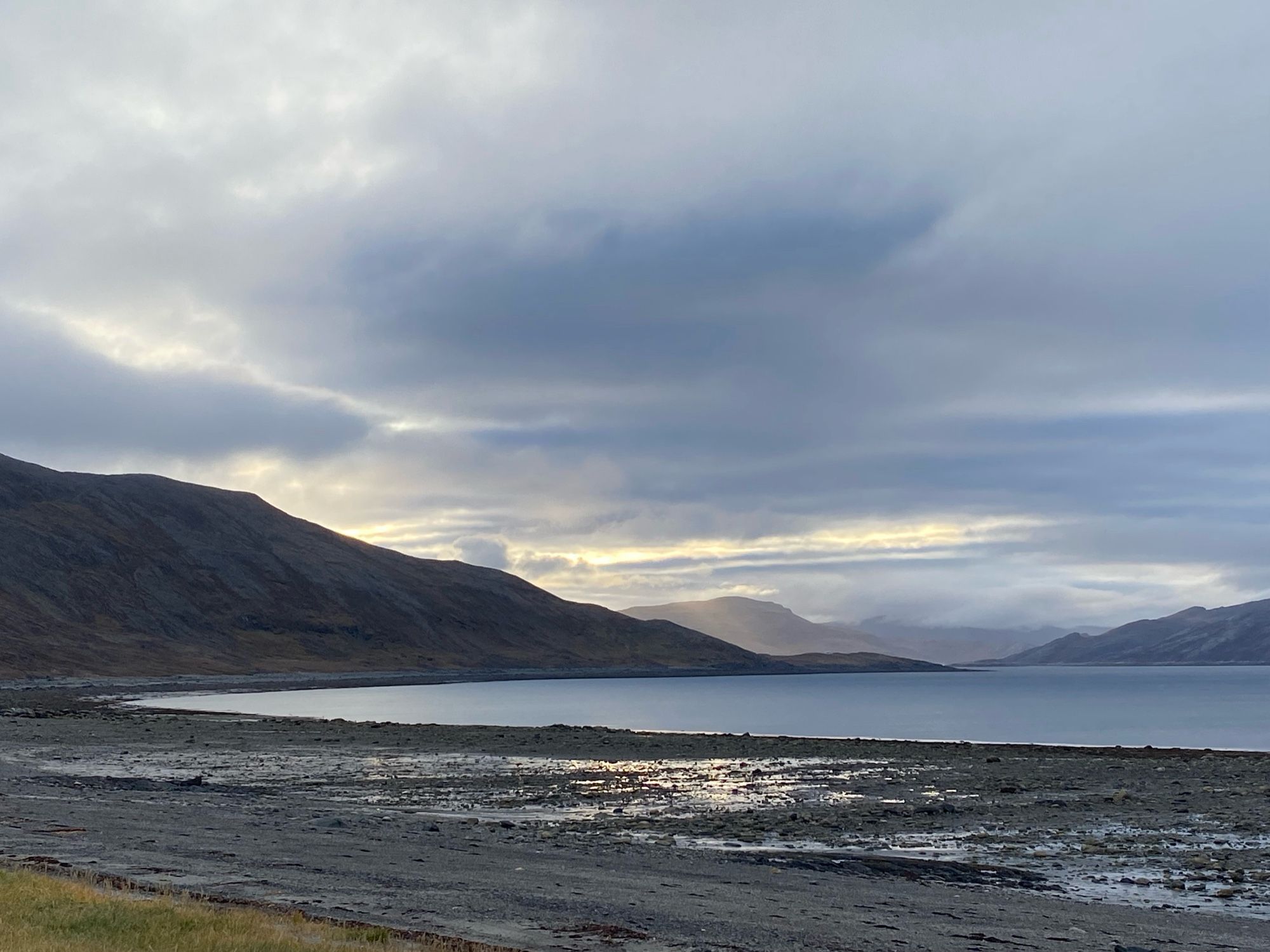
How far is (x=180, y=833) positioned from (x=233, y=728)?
42658 millimetres

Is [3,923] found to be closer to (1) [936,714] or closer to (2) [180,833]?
(2) [180,833]

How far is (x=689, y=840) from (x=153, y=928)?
14.8 m

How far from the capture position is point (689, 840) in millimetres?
25922

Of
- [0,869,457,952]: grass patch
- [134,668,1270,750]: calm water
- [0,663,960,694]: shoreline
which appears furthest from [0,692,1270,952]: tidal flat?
[0,663,960,694]: shoreline

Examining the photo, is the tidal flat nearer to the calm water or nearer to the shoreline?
the calm water

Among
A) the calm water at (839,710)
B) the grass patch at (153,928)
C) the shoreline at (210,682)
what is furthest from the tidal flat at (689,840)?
the shoreline at (210,682)

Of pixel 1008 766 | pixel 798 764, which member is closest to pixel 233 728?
pixel 798 764

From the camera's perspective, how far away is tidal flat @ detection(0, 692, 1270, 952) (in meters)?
16.4

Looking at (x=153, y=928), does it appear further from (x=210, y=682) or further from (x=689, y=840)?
(x=210, y=682)

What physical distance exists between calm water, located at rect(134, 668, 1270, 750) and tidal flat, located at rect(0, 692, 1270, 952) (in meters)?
25.8

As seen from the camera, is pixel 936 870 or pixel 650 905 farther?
pixel 936 870

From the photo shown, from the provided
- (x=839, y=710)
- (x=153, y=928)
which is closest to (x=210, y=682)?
(x=839, y=710)

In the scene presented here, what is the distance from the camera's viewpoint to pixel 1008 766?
43.9 m

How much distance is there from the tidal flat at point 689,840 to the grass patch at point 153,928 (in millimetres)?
1455
